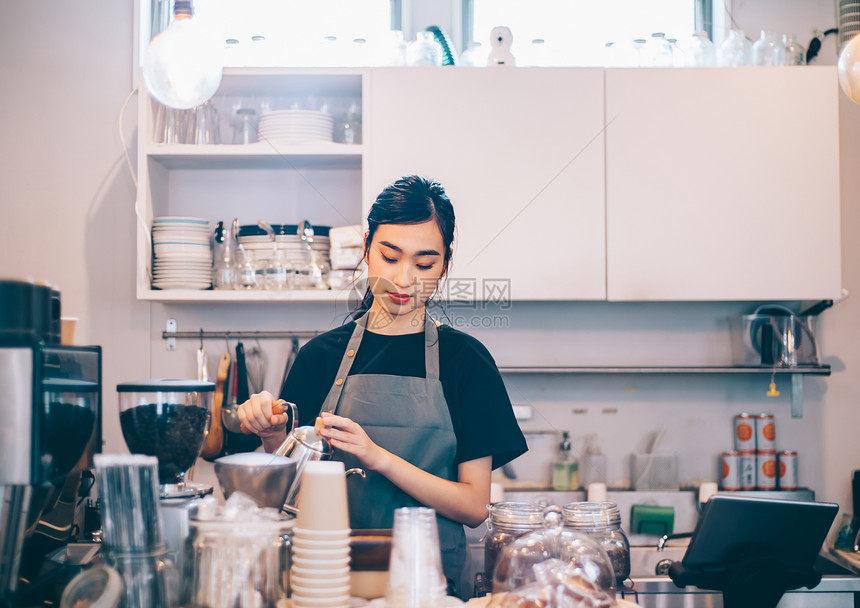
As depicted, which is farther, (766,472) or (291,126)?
(766,472)

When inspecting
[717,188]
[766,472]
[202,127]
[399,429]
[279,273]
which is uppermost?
[202,127]

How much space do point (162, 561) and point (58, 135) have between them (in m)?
2.33

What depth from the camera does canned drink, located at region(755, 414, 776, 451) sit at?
9.35 feet

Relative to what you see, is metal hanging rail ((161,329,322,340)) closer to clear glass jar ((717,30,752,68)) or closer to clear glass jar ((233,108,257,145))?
clear glass jar ((233,108,257,145))

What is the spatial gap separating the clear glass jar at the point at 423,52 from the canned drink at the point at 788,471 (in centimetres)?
190

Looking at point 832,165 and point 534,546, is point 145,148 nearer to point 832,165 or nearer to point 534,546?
point 534,546

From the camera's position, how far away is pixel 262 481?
116 centimetres

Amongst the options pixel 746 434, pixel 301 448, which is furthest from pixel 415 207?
pixel 746 434

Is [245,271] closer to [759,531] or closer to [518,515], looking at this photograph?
[518,515]

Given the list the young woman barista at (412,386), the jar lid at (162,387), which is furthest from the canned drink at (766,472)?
the jar lid at (162,387)

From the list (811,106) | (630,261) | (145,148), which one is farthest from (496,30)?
(145,148)

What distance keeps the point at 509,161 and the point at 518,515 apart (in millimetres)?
1538

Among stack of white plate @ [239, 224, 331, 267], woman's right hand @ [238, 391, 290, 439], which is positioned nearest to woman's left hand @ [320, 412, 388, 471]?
woman's right hand @ [238, 391, 290, 439]

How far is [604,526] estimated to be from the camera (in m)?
1.36
